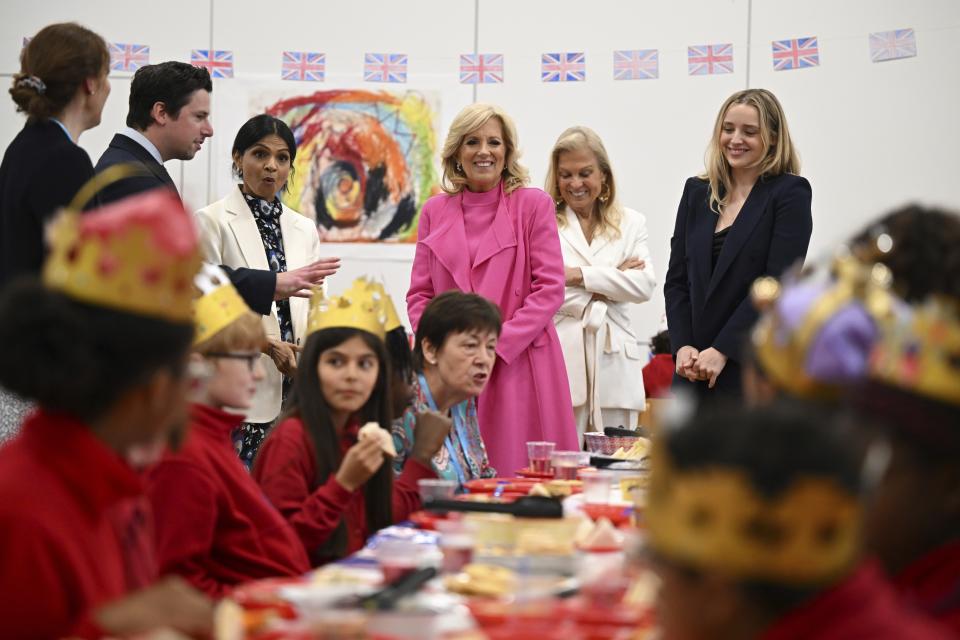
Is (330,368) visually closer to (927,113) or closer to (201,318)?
(201,318)

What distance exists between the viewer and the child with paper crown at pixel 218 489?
219 centimetres

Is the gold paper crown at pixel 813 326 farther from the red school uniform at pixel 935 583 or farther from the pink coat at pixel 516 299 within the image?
the pink coat at pixel 516 299

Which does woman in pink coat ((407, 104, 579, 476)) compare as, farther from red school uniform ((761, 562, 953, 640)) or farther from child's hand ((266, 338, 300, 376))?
red school uniform ((761, 562, 953, 640))

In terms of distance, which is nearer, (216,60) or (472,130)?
(472,130)

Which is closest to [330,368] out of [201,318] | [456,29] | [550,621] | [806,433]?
[201,318]

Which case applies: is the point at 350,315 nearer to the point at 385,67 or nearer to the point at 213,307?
the point at 213,307

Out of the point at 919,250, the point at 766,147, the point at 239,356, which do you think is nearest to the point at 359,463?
the point at 239,356

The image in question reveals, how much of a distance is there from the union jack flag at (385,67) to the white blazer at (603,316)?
1906 millimetres

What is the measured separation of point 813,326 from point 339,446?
176 cm

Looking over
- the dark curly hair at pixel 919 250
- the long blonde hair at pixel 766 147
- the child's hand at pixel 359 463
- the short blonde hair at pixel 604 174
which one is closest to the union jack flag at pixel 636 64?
the short blonde hair at pixel 604 174

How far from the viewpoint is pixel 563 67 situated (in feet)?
22.3

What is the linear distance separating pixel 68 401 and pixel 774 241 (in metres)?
3.11

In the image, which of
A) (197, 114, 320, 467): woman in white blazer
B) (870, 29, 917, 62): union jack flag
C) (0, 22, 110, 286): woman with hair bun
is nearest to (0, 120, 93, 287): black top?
(0, 22, 110, 286): woman with hair bun

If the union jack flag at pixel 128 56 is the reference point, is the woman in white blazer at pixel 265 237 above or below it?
below
